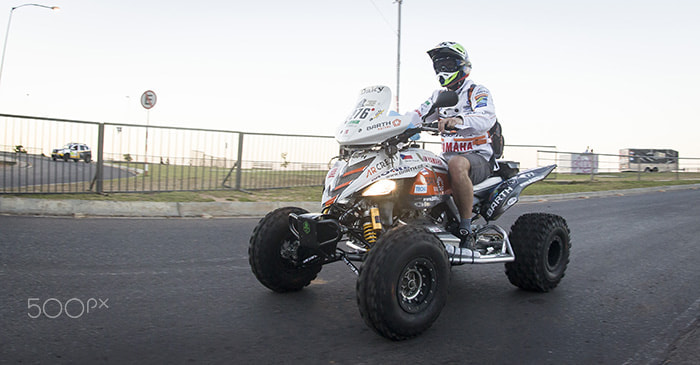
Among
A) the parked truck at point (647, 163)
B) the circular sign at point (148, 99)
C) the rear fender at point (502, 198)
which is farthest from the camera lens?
the parked truck at point (647, 163)

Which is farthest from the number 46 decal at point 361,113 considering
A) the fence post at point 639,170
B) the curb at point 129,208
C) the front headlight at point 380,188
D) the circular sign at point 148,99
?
the fence post at point 639,170

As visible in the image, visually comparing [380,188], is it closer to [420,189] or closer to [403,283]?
[420,189]

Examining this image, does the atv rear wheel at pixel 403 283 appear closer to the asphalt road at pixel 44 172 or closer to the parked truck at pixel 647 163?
the asphalt road at pixel 44 172

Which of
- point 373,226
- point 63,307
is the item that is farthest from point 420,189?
point 63,307

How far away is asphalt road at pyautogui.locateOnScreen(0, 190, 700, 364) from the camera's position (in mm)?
3232

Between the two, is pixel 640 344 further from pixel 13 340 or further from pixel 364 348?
pixel 13 340

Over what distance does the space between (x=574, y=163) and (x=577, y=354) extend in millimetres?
20129

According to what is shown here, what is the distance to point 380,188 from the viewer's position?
3926 millimetres

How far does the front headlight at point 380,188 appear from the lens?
12.8 feet

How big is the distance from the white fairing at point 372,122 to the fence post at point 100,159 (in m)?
7.64

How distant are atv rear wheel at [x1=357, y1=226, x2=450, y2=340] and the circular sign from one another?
18045 mm

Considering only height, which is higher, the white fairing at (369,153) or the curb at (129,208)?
the white fairing at (369,153)

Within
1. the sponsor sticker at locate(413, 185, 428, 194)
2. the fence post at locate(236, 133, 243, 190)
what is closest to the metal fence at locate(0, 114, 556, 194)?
the fence post at locate(236, 133, 243, 190)

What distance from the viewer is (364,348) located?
335 cm
